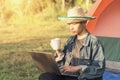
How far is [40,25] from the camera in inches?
620

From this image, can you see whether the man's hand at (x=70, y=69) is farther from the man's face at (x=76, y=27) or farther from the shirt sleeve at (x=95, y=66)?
the man's face at (x=76, y=27)

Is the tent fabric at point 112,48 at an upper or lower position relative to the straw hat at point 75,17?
lower

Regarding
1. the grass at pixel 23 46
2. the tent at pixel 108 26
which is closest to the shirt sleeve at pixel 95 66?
the grass at pixel 23 46

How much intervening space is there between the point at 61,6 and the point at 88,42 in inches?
625

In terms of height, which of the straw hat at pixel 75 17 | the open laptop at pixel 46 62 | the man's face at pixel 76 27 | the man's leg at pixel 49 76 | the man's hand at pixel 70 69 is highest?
the straw hat at pixel 75 17

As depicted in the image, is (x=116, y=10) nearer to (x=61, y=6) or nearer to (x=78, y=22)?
(x=78, y=22)

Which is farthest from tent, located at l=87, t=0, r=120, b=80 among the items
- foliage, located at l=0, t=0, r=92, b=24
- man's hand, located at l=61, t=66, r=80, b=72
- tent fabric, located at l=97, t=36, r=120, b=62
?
foliage, located at l=0, t=0, r=92, b=24

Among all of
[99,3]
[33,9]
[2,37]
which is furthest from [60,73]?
[33,9]

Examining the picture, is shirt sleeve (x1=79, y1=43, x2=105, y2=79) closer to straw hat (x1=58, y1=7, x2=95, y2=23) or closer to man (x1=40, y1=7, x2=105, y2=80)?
man (x1=40, y1=7, x2=105, y2=80)

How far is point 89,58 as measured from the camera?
372 centimetres

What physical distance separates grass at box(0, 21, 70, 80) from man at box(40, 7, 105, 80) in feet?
3.95

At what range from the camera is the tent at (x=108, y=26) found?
7.33 m

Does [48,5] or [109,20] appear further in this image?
[48,5]

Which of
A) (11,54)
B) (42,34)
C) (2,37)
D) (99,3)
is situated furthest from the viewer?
(42,34)
